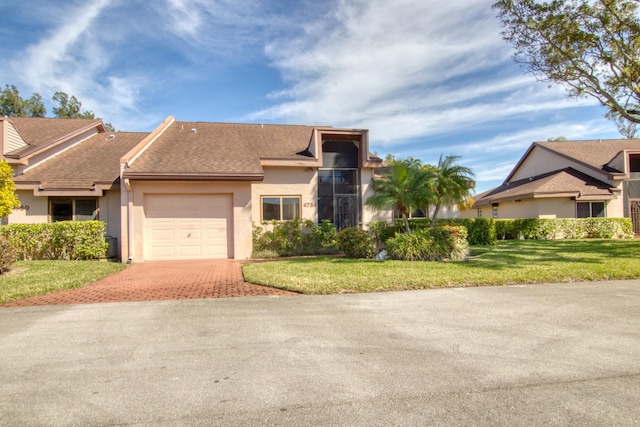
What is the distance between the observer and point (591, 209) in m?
22.3

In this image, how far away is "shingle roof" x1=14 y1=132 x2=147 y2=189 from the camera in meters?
14.5

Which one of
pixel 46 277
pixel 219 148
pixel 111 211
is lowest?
pixel 46 277

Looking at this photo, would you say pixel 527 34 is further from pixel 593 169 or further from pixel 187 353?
pixel 187 353

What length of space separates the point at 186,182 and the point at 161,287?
603 cm

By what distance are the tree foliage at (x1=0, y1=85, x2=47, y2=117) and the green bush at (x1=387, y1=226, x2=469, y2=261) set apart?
3927 cm

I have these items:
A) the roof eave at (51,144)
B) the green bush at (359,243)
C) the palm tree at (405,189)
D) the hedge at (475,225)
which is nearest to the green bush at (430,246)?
the green bush at (359,243)

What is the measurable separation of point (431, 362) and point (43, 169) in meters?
17.3

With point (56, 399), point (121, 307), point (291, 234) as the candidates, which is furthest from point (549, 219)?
point (56, 399)

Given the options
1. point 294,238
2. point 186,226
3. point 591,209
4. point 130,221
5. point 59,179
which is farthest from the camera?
point 591,209

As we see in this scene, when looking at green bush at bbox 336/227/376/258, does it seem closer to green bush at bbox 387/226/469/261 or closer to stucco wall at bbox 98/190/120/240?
green bush at bbox 387/226/469/261

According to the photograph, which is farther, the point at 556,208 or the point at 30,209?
the point at 556,208

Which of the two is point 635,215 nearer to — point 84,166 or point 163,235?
point 163,235

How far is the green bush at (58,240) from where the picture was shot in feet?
42.2

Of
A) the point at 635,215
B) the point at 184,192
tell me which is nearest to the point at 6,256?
the point at 184,192
